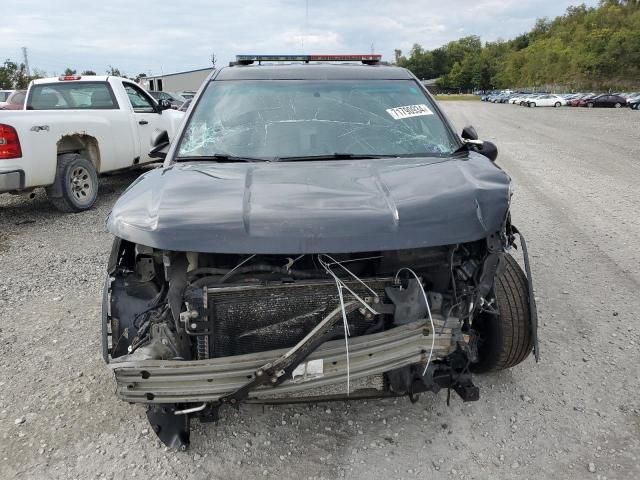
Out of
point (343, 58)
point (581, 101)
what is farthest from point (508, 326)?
point (581, 101)

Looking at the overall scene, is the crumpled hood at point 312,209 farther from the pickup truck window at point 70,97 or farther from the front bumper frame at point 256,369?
the pickup truck window at point 70,97

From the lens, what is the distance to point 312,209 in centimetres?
222

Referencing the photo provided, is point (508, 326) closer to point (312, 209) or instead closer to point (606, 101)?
point (312, 209)

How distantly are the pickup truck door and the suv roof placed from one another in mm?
4468

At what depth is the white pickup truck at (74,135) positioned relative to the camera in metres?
6.11

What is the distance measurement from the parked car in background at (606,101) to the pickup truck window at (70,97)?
44331mm

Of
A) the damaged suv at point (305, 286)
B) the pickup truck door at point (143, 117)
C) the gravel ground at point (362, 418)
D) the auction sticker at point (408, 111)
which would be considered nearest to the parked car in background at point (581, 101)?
the pickup truck door at point (143, 117)

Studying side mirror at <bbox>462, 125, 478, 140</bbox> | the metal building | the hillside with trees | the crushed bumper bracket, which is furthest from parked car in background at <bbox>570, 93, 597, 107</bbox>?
the crushed bumper bracket

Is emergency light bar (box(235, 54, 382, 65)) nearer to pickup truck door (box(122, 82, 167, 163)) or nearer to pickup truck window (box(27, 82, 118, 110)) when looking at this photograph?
pickup truck door (box(122, 82, 167, 163))

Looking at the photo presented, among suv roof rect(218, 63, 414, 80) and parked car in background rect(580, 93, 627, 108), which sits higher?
suv roof rect(218, 63, 414, 80)

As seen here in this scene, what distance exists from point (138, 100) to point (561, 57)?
8166 cm

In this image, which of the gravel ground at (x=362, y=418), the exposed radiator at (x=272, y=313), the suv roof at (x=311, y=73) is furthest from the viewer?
the suv roof at (x=311, y=73)

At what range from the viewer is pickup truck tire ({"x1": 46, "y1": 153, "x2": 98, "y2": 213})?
6.76 metres

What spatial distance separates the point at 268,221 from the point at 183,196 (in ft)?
1.64
